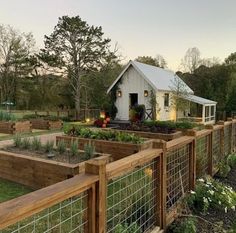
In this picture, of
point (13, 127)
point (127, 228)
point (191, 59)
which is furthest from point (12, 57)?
point (127, 228)

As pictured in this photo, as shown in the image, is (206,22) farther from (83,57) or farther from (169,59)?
(169,59)

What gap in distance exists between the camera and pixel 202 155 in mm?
5797

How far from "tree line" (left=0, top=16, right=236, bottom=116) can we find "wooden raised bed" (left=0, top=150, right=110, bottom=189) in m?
16.3

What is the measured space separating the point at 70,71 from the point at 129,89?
7.23 m

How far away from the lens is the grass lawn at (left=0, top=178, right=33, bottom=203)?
5199mm

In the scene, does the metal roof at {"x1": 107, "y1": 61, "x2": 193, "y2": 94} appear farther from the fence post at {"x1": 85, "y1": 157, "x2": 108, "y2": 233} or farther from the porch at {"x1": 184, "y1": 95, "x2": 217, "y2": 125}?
the fence post at {"x1": 85, "y1": 157, "x2": 108, "y2": 233}

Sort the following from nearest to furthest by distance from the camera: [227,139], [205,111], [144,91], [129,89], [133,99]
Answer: [227,139] < [144,91] < [129,89] < [133,99] < [205,111]

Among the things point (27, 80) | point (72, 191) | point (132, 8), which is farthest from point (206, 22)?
point (27, 80)

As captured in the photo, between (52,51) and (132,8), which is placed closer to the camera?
(132,8)

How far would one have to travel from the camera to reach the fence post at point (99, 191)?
225 cm

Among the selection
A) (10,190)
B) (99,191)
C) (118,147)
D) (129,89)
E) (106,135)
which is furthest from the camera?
(129,89)

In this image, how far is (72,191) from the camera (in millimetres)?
1938

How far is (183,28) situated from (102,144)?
14.4 metres

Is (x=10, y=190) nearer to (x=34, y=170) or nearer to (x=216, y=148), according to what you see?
(x=34, y=170)
